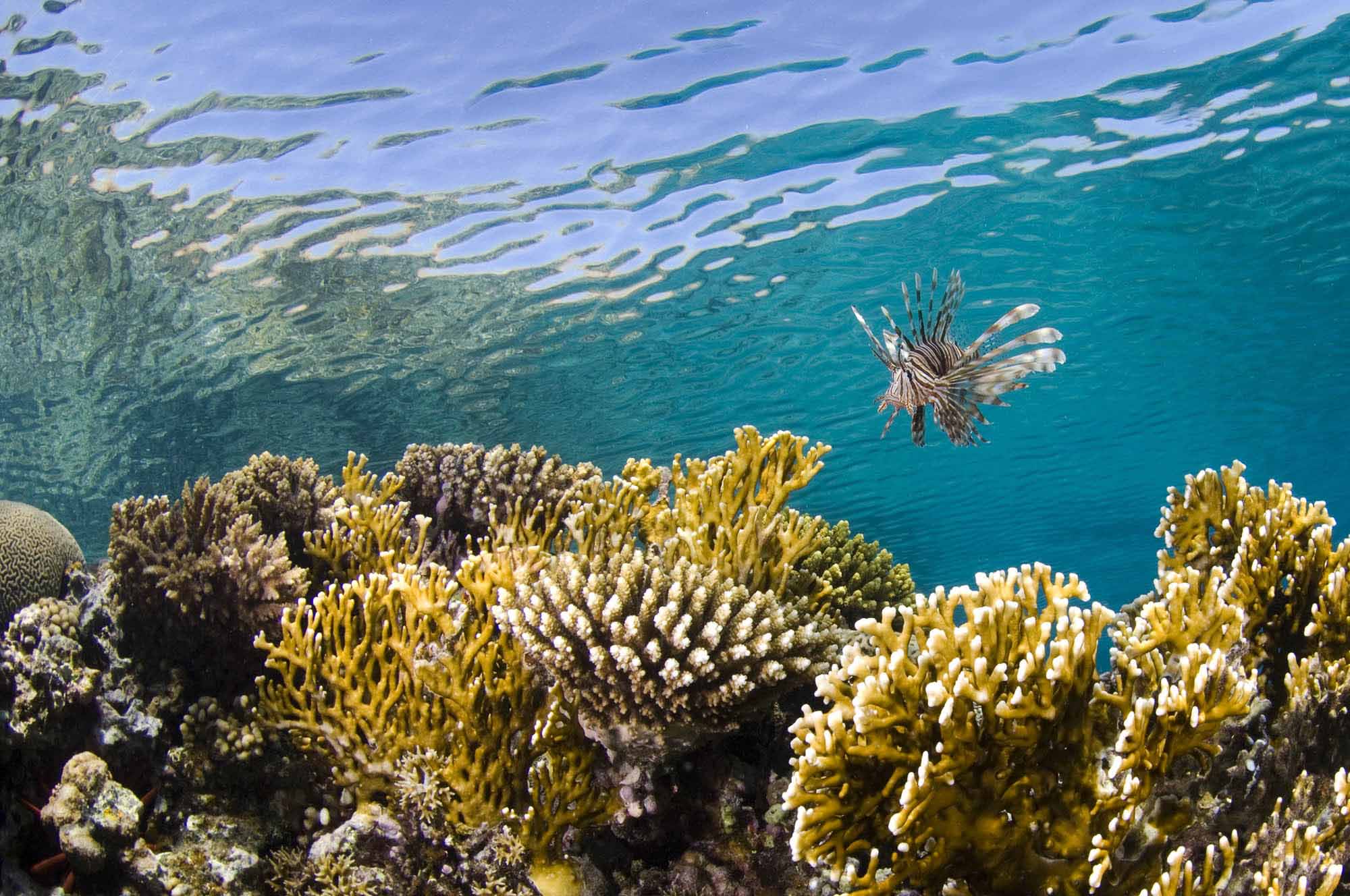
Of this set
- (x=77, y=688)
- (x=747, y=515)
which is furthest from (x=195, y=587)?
(x=747, y=515)

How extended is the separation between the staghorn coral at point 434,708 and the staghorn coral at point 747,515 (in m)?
1.04

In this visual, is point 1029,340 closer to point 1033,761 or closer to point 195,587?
point 1033,761

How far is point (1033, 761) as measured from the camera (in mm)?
2334

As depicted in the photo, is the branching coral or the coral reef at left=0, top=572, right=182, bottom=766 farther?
the coral reef at left=0, top=572, right=182, bottom=766

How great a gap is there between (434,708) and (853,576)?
2.98 metres

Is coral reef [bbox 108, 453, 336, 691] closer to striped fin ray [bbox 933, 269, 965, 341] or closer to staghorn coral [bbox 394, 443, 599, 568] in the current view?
staghorn coral [bbox 394, 443, 599, 568]

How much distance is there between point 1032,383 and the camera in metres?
23.6

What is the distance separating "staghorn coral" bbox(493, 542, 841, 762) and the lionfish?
4.97 feet

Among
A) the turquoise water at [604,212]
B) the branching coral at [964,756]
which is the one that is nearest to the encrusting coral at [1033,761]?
the branching coral at [964,756]

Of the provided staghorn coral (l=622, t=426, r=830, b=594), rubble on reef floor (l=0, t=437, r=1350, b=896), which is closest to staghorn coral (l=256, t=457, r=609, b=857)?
rubble on reef floor (l=0, t=437, r=1350, b=896)

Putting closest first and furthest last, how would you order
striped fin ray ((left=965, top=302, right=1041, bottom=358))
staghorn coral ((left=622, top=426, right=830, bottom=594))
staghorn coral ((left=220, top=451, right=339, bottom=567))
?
striped fin ray ((left=965, top=302, right=1041, bottom=358)) < staghorn coral ((left=622, top=426, right=830, bottom=594)) < staghorn coral ((left=220, top=451, right=339, bottom=567))

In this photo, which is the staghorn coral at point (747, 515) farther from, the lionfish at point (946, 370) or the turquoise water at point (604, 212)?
the turquoise water at point (604, 212)

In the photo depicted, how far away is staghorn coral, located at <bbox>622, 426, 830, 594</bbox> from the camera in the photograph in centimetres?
386

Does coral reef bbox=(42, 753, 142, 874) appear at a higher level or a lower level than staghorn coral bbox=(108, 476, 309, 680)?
lower
